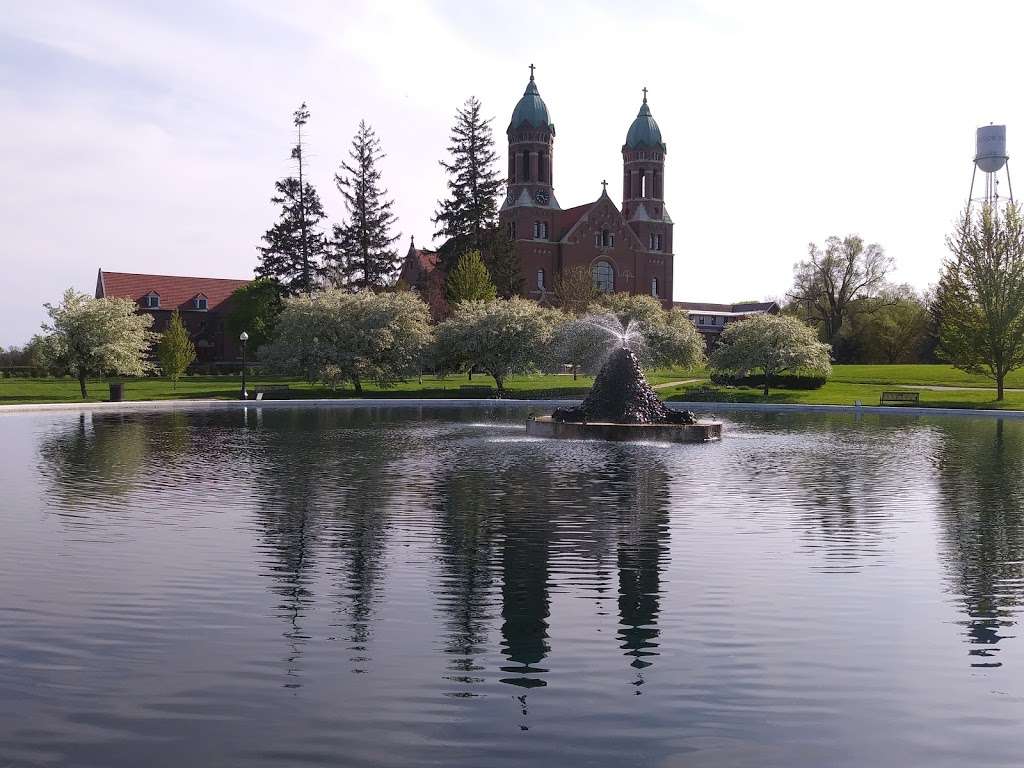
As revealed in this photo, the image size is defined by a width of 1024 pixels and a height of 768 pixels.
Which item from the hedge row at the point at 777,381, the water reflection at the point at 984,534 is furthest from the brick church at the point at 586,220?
the water reflection at the point at 984,534

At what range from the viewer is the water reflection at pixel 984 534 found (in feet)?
29.7

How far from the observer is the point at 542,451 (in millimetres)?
24797

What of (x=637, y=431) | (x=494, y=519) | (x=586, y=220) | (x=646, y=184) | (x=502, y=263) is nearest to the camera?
(x=494, y=519)

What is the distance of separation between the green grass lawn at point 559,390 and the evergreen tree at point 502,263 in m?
13.2

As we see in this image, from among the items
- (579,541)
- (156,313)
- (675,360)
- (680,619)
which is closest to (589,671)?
(680,619)

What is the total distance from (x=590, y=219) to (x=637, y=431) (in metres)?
73.8

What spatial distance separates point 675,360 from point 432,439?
1383 inches

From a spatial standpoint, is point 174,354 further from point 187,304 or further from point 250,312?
point 187,304

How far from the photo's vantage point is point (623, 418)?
29.6m

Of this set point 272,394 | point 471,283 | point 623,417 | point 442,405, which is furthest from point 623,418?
point 471,283

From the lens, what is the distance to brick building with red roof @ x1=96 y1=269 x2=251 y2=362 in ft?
307

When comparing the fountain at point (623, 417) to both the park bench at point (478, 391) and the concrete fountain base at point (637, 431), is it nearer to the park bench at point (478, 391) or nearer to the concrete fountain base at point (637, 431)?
the concrete fountain base at point (637, 431)

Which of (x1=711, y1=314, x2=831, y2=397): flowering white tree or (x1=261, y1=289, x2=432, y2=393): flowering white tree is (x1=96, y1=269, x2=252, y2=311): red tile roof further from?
(x1=711, y1=314, x2=831, y2=397): flowering white tree

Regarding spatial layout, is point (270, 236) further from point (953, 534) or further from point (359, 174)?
point (953, 534)
